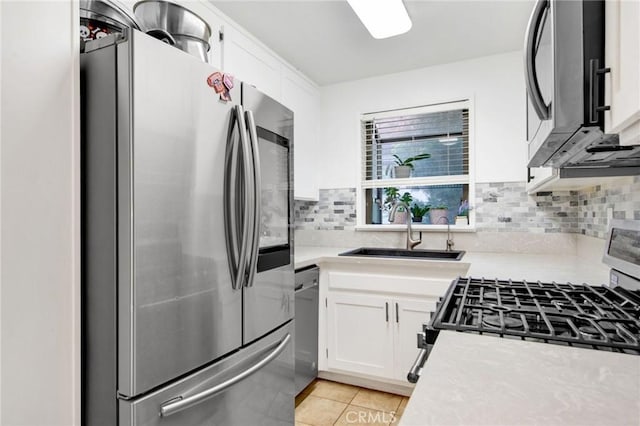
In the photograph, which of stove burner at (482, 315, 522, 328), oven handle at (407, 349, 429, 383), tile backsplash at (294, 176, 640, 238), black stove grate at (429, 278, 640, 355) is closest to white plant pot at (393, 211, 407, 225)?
tile backsplash at (294, 176, 640, 238)

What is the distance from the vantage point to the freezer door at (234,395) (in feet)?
3.51

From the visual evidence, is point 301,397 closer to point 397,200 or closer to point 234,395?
point 234,395

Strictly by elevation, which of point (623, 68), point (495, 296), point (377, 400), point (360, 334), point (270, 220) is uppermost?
point (623, 68)

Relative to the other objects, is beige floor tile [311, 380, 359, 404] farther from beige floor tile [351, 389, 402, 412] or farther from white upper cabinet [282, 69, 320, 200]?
white upper cabinet [282, 69, 320, 200]

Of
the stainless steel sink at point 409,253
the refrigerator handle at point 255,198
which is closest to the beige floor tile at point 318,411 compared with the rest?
the stainless steel sink at point 409,253

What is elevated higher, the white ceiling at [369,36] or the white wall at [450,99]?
the white ceiling at [369,36]

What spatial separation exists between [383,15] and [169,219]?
1.61 m

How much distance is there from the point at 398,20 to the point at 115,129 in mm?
1656

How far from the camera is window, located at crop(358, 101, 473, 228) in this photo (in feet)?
9.67

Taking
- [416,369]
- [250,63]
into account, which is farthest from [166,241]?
[250,63]

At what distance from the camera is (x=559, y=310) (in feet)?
3.35

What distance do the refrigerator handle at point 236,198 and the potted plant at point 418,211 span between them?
79.4 inches

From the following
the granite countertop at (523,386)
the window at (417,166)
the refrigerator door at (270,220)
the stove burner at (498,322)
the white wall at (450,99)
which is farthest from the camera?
the window at (417,166)

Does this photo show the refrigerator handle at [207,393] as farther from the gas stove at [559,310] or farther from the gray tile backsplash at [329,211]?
the gray tile backsplash at [329,211]
